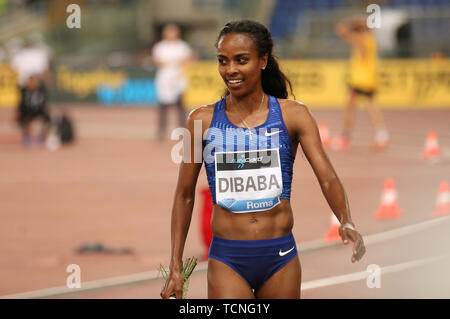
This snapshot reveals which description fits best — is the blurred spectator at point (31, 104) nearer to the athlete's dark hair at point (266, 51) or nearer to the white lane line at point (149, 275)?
the white lane line at point (149, 275)

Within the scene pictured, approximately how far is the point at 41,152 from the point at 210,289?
13.4m

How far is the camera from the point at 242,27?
3721mm

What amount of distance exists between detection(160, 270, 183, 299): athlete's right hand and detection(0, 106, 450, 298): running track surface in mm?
2872

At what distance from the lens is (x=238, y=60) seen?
369 cm

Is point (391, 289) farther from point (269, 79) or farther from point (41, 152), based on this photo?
point (41, 152)

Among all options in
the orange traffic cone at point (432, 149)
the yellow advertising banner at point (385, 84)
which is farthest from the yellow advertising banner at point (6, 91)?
the orange traffic cone at point (432, 149)

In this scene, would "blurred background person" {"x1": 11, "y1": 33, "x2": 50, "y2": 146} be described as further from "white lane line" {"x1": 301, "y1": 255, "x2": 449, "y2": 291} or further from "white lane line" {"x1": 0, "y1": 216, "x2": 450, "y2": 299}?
"white lane line" {"x1": 301, "y1": 255, "x2": 449, "y2": 291}

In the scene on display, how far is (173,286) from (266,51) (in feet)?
3.59

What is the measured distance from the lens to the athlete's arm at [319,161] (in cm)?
366

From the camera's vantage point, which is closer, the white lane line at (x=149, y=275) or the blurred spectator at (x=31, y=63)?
the white lane line at (x=149, y=275)

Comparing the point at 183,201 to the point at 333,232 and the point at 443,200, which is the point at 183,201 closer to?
the point at 333,232

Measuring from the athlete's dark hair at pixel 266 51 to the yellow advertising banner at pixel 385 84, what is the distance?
859 inches

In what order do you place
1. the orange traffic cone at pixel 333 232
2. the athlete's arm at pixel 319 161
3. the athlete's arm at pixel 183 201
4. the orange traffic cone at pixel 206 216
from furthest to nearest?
the orange traffic cone at pixel 333 232 → the orange traffic cone at pixel 206 216 → the athlete's arm at pixel 183 201 → the athlete's arm at pixel 319 161

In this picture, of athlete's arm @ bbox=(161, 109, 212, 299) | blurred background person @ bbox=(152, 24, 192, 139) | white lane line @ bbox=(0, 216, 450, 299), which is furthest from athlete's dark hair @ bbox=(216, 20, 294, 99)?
blurred background person @ bbox=(152, 24, 192, 139)
